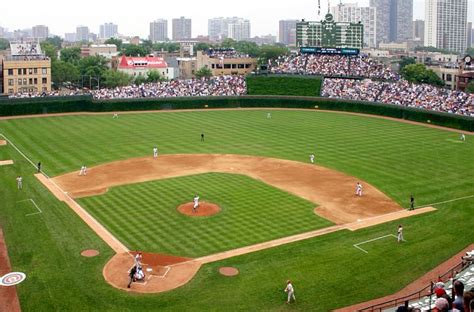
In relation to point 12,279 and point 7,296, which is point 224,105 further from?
point 7,296

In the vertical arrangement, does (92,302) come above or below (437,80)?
below

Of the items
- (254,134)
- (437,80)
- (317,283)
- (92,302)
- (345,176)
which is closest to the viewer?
(92,302)

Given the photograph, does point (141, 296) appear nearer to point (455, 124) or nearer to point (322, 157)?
point (322, 157)

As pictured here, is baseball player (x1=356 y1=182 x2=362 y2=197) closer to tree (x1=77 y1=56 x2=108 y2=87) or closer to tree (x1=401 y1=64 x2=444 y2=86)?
tree (x1=401 y1=64 x2=444 y2=86)

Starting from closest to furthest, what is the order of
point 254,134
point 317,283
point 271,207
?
1. point 317,283
2. point 271,207
3. point 254,134

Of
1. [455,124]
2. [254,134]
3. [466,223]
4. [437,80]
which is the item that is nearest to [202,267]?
[466,223]

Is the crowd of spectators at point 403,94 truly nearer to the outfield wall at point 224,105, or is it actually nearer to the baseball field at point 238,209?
the outfield wall at point 224,105
